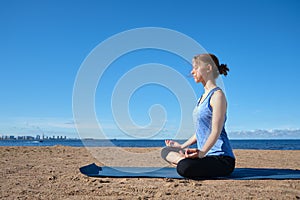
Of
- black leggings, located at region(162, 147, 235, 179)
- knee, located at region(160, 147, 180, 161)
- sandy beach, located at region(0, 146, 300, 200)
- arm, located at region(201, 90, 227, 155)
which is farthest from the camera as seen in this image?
knee, located at region(160, 147, 180, 161)

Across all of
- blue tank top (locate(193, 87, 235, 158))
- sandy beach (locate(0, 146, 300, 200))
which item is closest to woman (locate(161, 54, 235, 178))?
blue tank top (locate(193, 87, 235, 158))

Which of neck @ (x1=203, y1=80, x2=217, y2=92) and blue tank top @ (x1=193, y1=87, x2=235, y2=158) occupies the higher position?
neck @ (x1=203, y1=80, x2=217, y2=92)

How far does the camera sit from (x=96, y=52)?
19.8 feet

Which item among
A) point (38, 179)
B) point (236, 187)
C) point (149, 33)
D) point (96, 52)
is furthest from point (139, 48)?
point (236, 187)

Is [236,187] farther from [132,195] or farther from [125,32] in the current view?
[125,32]

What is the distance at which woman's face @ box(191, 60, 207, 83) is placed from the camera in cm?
373

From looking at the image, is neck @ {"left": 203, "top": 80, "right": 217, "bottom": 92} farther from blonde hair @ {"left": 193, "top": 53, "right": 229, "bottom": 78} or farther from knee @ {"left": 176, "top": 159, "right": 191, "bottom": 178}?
knee @ {"left": 176, "top": 159, "right": 191, "bottom": 178}

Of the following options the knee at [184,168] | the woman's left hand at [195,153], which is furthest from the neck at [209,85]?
the knee at [184,168]

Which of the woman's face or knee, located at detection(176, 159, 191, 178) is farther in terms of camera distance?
the woman's face

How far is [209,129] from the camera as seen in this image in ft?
12.0

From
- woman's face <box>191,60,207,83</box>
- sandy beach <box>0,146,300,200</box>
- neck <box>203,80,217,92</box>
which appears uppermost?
woman's face <box>191,60,207,83</box>

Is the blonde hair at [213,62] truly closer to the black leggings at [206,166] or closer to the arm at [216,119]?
the arm at [216,119]

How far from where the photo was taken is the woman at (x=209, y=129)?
11.2ft

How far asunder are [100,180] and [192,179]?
116 cm
